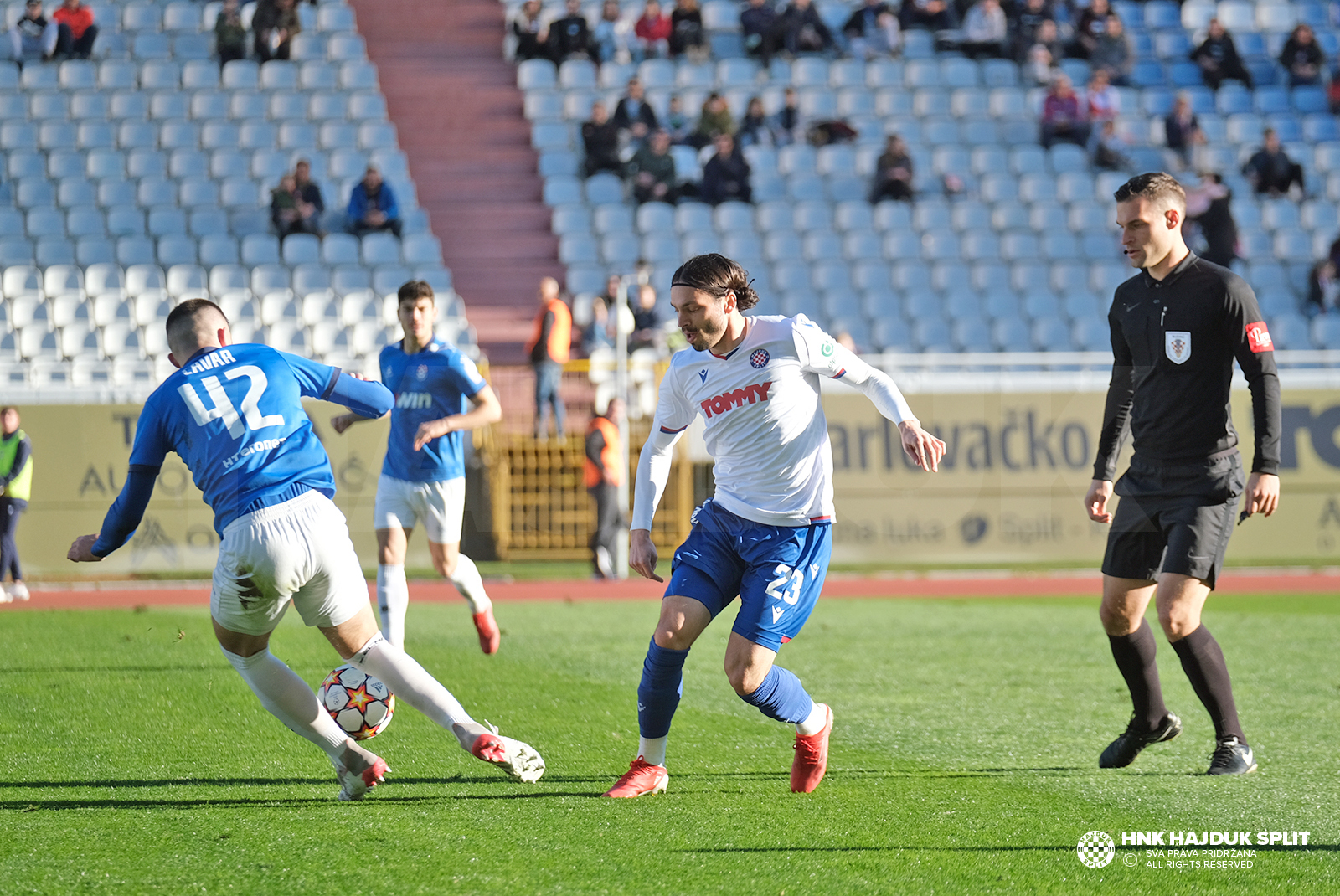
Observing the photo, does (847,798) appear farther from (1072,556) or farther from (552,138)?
(552,138)

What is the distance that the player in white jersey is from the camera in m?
5.01

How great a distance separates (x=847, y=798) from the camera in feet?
16.9

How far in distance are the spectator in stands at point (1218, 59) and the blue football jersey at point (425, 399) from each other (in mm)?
20147

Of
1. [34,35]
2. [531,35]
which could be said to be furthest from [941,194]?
[34,35]

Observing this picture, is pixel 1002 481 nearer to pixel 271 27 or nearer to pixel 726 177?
pixel 726 177

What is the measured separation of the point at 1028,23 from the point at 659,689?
70.3 feet

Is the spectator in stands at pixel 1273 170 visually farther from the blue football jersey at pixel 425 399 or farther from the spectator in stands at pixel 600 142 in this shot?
the blue football jersey at pixel 425 399

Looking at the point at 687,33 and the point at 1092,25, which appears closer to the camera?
the point at 687,33

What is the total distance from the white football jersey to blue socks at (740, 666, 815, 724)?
1.90 feet

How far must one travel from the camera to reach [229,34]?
22.1 meters

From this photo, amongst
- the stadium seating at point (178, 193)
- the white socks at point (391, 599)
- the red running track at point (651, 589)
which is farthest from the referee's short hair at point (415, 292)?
the stadium seating at point (178, 193)

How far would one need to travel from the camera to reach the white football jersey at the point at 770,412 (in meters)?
5.11

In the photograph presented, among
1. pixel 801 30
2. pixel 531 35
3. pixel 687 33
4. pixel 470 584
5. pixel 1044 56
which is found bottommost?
pixel 470 584

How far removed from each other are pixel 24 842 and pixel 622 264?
1581 centimetres
